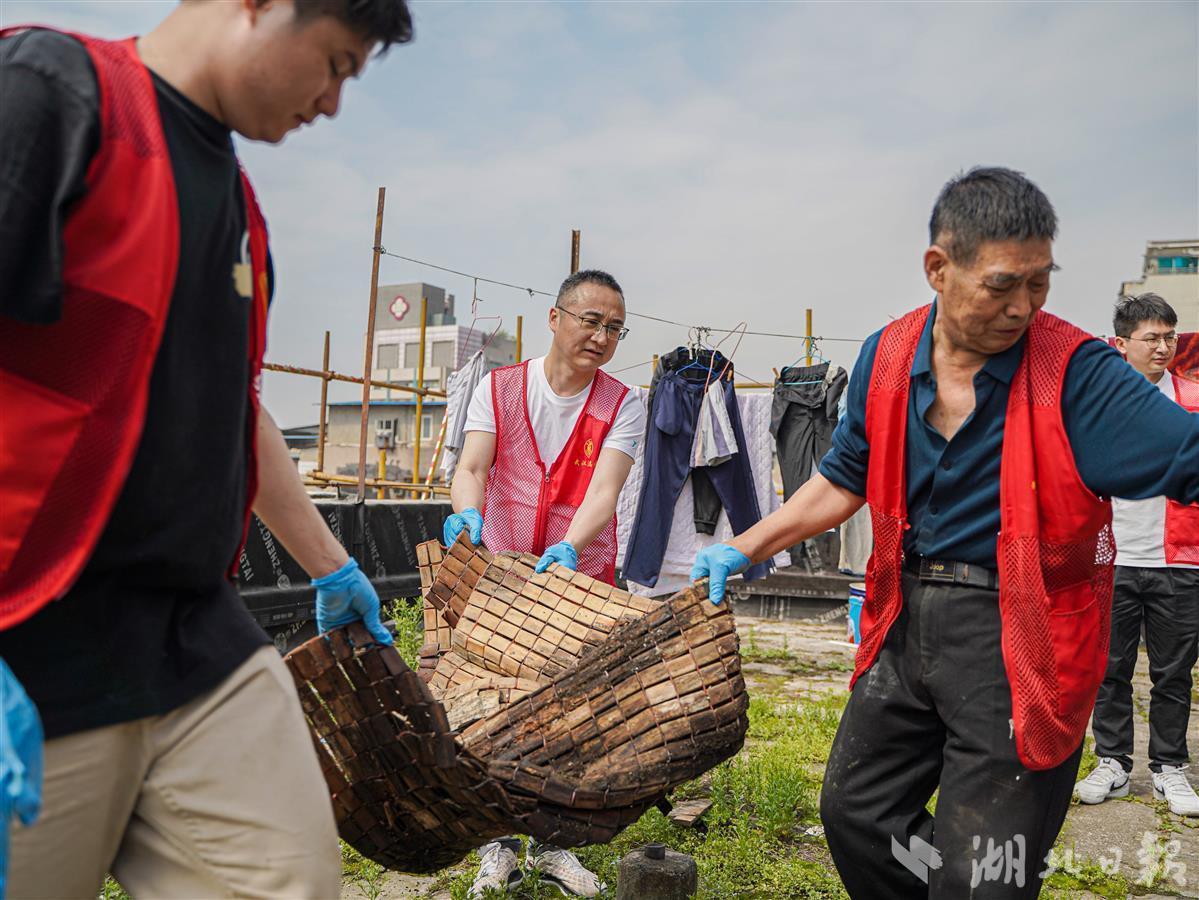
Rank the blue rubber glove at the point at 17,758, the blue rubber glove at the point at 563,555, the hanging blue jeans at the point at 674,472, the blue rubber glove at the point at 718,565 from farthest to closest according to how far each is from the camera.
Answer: the hanging blue jeans at the point at 674,472 < the blue rubber glove at the point at 563,555 < the blue rubber glove at the point at 718,565 < the blue rubber glove at the point at 17,758

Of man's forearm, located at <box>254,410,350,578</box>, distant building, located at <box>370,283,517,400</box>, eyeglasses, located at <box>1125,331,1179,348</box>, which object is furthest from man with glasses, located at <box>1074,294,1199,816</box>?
distant building, located at <box>370,283,517,400</box>

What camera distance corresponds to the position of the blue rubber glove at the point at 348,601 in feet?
6.34

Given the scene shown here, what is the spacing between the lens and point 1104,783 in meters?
4.47

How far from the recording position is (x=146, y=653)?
4.35ft

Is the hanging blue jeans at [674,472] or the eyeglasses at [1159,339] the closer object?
the eyeglasses at [1159,339]

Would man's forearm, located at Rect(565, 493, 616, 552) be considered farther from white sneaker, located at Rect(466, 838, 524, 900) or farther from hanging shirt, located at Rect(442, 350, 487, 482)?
hanging shirt, located at Rect(442, 350, 487, 482)

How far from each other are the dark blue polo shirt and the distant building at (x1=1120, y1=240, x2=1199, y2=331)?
23134 millimetres

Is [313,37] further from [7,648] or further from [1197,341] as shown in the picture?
[1197,341]

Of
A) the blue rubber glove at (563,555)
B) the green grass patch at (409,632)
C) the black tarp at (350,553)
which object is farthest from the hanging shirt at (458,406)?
the blue rubber glove at (563,555)

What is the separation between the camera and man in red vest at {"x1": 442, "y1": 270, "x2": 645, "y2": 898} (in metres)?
3.63

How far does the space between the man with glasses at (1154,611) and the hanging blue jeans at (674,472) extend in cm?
249

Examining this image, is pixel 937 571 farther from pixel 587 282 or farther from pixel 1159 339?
pixel 1159 339

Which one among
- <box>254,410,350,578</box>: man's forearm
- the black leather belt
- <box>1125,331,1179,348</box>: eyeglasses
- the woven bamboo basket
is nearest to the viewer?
<box>254,410,350,578</box>: man's forearm

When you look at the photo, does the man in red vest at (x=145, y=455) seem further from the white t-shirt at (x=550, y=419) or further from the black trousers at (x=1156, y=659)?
the black trousers at (x=1156, y=659)
